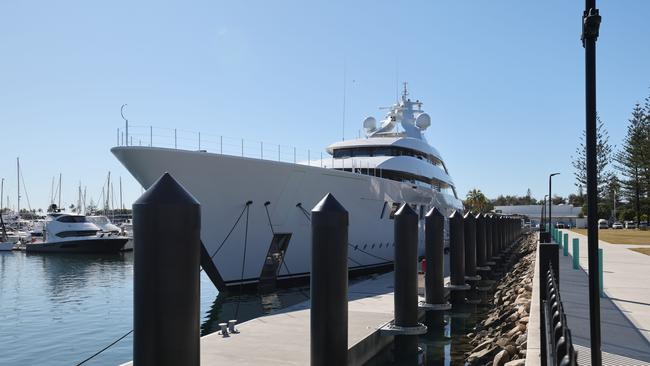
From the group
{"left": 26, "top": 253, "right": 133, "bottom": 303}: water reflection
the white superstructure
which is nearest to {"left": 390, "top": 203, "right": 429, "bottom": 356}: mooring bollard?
the white superstructure

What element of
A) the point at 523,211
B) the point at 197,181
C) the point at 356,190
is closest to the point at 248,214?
the point at 197,181

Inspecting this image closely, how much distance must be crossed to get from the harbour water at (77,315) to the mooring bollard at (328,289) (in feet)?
22.4

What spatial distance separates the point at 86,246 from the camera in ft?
170

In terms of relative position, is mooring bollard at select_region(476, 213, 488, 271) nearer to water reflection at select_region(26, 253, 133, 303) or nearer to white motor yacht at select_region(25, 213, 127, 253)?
water reflection at select_region(26, 253, 133, 303)

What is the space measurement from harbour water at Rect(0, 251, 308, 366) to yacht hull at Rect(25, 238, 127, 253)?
76.6 ft

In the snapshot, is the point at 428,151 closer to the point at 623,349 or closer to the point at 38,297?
the point at 38,297

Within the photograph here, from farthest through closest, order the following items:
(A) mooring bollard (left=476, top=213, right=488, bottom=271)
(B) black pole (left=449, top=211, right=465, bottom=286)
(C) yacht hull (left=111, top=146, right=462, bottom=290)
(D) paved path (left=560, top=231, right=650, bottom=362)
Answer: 1. (A) mooring bollard (left=476, top=213, right=488, bottom=271)
2. (C) yacht hull (left=111, top=146, right=462, bottom=290)
3. (B) black pole (left=449, top=211, right=465, bottom=286)
4. (D) paved path (left=560, top=231, right=650, bottom=362)

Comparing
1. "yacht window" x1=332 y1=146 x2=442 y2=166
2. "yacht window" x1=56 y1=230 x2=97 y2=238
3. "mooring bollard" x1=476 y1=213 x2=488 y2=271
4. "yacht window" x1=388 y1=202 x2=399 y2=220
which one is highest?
"yacht window" x1=332 y1=146 x2=442 y2=166

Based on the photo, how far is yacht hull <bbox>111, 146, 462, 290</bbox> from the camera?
14.4 meters

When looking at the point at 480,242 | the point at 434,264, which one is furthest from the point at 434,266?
the point at 480,242

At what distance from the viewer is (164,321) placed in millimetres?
3578

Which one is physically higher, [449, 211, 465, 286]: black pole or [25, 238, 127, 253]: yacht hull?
[449, 211, 465, 286]: black pole

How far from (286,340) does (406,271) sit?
2.19 meters

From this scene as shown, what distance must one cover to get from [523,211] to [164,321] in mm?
115998
